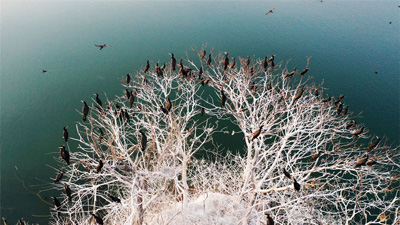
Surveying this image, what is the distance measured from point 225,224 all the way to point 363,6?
2579cm

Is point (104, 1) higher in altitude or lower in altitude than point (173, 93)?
higher

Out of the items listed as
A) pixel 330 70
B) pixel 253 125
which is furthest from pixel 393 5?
pixel 253 125

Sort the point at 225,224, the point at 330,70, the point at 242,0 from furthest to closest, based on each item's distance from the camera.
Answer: the point at 242,0 < the point at 330,70 < the point at 225,224

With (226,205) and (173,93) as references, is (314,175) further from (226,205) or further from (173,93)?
(173,93)

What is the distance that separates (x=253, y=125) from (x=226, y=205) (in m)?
3.17

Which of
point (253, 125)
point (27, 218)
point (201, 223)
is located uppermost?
point (253, 125)

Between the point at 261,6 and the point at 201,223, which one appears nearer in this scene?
the point at 201,223

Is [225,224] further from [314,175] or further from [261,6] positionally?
[261,6]

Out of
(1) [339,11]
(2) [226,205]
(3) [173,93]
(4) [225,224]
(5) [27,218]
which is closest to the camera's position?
(4) [225,224]

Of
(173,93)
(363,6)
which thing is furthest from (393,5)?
(173,93)

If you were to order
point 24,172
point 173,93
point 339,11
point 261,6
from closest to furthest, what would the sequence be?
1. point 24,172
2. point 173,93
3. point 339,11
4. point 261,6

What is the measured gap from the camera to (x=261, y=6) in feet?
80.1

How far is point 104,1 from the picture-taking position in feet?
87.4

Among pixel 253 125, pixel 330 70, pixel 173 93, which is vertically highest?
pixel 330 70
